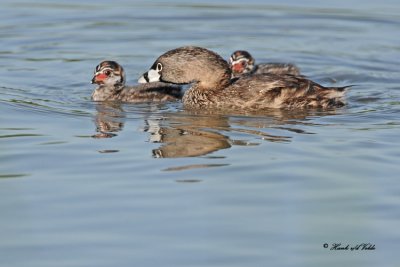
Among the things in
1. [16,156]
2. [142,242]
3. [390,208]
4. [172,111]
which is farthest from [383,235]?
[172,111]

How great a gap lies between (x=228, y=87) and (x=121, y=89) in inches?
54.3

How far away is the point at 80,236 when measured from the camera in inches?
291

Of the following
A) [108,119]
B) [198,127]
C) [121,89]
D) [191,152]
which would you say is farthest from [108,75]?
[191,152]

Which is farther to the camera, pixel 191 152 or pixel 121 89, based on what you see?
pixel 121 89

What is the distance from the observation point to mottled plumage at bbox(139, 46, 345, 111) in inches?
475

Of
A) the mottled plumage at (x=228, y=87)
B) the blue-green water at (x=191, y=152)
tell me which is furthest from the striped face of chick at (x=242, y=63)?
the mottled plumage at (x=228, y=87)

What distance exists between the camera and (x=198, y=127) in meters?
11.3

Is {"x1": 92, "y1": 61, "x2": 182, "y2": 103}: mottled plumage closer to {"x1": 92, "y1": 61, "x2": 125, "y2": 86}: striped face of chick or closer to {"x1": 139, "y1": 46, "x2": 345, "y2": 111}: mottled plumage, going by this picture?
{"x1": 92, "y1": 61, "x2": 125, "y2": 86}: striped face of chick

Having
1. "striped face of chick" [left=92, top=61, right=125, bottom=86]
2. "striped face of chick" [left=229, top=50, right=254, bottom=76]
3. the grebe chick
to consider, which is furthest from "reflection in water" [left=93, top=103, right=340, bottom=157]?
"striped face of chick" [left=229, top=50, right=254, bottom=76]

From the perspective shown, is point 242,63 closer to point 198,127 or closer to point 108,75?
point 108,75

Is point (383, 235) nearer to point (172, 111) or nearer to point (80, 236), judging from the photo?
point (80, 236)

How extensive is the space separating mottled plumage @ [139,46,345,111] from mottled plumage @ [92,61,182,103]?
248mm

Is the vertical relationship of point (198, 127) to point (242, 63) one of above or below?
→ below

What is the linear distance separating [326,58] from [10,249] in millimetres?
8627
